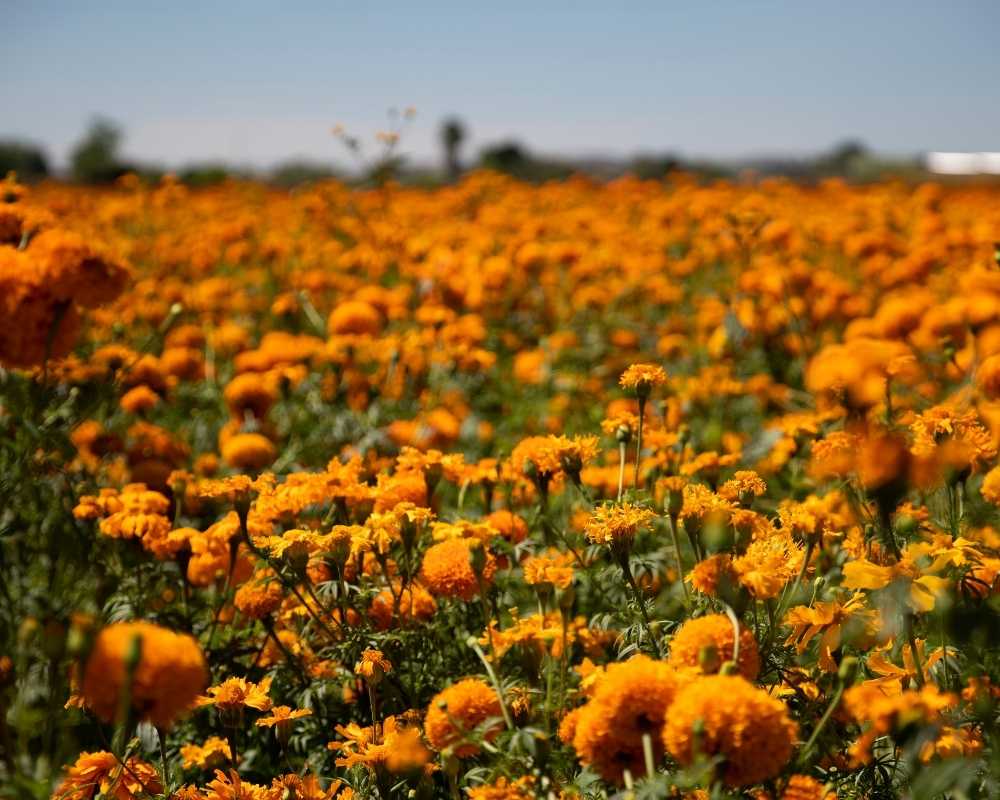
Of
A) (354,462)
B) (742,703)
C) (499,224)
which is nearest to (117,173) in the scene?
(499,224)

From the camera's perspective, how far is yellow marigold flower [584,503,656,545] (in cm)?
151

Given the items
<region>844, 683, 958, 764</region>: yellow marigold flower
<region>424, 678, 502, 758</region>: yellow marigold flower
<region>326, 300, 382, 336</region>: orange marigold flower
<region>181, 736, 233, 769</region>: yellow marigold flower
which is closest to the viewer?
<region>844, 683, 958, 764</region>: yellow marigold flower

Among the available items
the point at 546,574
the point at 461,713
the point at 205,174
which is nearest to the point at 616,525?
the point at 546,574

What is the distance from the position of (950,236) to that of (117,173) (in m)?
16.4

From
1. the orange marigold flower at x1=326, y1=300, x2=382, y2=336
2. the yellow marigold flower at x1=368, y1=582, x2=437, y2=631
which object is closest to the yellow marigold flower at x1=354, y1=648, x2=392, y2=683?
the yellow marigold flower at x1=368, y1=582, x2=437, y2=631

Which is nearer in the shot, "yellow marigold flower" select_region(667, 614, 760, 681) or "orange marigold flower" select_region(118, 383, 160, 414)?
"yellow marigold flower" select_region(667, 614, 760, 681)

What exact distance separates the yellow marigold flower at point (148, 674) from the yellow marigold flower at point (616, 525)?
643mm

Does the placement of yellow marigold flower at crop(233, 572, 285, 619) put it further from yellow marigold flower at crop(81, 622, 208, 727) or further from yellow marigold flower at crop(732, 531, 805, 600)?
yellow marigold flower at crop(732, 531, 805, 600)

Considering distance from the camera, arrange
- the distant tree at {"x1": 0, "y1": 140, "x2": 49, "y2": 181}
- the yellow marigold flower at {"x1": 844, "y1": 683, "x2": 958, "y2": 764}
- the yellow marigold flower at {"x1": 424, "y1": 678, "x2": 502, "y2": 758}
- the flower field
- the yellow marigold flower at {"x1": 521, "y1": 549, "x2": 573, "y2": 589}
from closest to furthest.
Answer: the yellow marigold flower at {"x1": 844, "y1": 683, "x2": 958, "y2": 764}, the flower field, the yellow marigold flower at {"x1": 424, "y1": 678, "x2": 502, "y2": 758}, the yellow marigold flower at {"x1": 521, "y1": 549, "x2": 573, "y2": 589}, the distant tree at {"x1": 0, "y1": 140, "x2": 49, "y2": 181}

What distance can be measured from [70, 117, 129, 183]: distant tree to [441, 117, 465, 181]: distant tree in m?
6.31

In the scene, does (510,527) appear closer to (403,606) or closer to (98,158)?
(403,606)

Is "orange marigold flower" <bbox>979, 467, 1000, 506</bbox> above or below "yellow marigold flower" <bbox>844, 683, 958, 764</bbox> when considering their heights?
above

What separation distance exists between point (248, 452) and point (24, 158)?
78.0 ft

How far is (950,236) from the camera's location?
5320 mm
